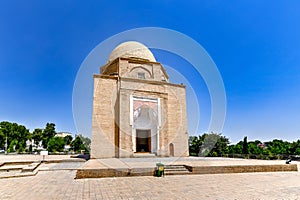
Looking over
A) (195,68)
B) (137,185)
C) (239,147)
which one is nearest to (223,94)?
(195,68)

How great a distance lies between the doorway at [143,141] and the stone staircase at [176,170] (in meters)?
7.82

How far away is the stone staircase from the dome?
42.8 feet

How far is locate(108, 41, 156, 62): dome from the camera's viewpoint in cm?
2059

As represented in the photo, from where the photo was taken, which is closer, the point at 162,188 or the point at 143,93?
the point at 162,188

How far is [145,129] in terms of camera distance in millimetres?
17562

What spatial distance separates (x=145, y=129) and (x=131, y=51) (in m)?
8.00

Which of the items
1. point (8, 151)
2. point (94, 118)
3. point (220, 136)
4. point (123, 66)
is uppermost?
point (123, 66)

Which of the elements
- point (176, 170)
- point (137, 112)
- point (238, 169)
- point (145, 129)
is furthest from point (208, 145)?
point (176, 170)

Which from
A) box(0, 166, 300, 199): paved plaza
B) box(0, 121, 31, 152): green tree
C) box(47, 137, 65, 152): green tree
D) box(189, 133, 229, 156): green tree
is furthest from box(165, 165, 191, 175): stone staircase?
box(0, 121, 31, 152): green tree

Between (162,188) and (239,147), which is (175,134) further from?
(162,188)

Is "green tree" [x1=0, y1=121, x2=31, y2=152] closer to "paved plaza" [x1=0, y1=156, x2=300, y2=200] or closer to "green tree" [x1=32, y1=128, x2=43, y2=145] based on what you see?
"green tree" [x1=32, y1=128, x2=43, y2=145]

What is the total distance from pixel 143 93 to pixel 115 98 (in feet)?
7.43

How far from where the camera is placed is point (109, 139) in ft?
52.1

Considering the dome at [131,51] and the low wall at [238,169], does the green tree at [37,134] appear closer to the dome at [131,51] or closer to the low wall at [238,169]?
the dome at [131,51]
